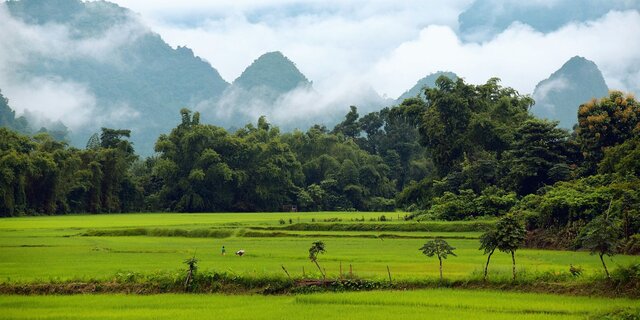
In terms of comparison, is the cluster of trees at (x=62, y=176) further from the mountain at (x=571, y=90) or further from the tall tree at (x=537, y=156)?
the mountain at (x=571, y=90)

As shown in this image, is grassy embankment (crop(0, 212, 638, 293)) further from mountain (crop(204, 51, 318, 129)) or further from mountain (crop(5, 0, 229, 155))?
mountain (crop(204, 51, 318, 129))

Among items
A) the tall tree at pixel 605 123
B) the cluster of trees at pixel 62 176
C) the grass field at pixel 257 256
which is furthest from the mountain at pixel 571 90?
the grass field at pixel 257 256

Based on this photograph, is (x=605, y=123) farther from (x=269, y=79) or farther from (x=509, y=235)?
(x=269, y=79)

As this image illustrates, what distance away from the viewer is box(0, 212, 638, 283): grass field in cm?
1950

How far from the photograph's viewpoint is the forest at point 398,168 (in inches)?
1199

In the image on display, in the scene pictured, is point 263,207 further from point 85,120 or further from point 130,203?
point 85,120

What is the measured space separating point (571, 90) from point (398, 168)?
85.1 m

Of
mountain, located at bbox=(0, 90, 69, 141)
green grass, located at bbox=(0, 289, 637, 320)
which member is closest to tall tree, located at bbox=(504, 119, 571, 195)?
green grass, located at bbox=(0, 289, 637, 320)

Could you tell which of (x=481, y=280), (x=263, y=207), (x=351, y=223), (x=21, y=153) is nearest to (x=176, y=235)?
(x=351, y=223)

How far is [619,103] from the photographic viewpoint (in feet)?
114

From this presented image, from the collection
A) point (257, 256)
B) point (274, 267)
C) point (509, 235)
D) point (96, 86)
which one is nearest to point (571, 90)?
point (96, 86)

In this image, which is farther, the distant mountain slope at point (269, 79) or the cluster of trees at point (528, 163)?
the distant mountain slope at point (269, 79)

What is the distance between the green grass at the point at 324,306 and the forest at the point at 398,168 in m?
10.3

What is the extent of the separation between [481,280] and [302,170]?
61.0m
